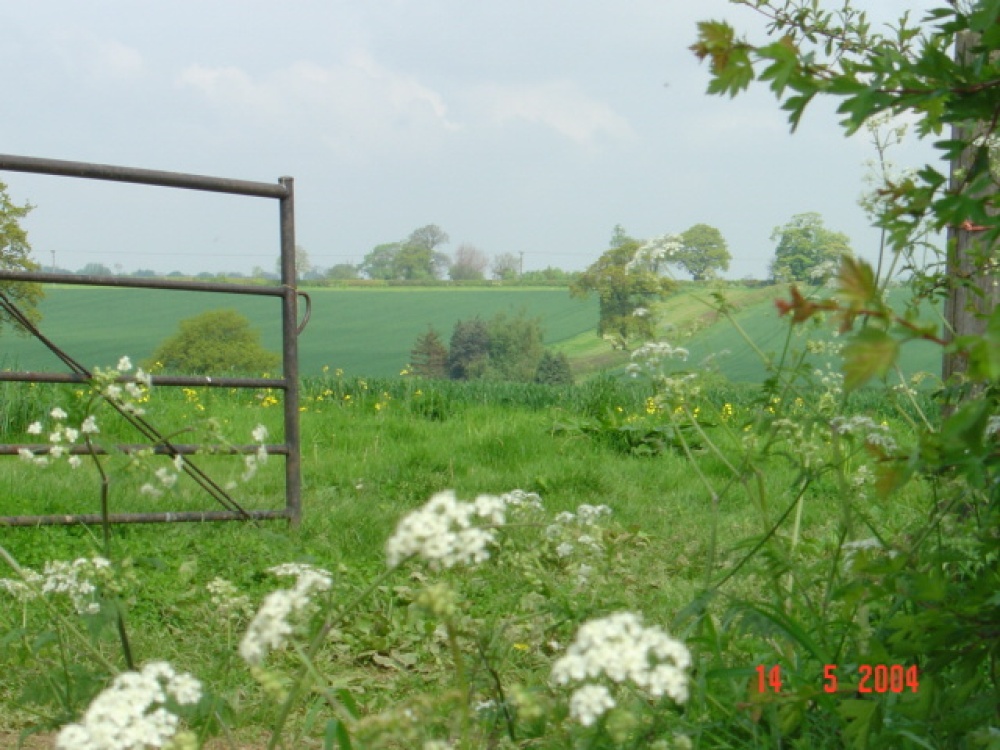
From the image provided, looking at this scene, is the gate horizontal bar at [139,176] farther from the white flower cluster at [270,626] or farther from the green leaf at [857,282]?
the green leaf at [857,282]

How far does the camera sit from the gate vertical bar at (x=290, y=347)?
4.60m

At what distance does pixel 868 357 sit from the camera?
3.33ft

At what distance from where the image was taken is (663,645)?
1.23 meters

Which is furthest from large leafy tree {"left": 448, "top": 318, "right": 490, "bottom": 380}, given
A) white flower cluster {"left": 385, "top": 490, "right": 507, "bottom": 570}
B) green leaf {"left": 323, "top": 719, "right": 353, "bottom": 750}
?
white flower cluster {"left": 385, "top": 490, "right": 507, "bottom": 570}

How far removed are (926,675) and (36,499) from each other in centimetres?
433

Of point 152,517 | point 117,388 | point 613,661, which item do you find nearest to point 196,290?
point 152,517

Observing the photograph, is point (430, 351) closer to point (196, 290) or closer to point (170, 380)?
point (196, 290)

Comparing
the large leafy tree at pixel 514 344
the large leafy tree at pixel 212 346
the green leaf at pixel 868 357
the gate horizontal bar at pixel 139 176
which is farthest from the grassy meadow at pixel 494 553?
the large leafy tree at pixel 514 344

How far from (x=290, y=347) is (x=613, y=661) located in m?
3.69

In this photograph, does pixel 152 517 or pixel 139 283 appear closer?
pixel 152 517

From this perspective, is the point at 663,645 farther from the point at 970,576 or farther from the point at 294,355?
the point at 294,355

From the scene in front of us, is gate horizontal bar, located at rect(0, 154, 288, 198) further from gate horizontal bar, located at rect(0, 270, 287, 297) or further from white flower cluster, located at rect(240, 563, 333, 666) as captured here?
white flower cluster, located at rect(240, 563, 333, 666)

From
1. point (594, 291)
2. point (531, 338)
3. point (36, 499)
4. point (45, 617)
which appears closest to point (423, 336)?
point (531, 338)

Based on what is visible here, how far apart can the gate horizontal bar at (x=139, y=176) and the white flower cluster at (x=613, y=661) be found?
3616mm
